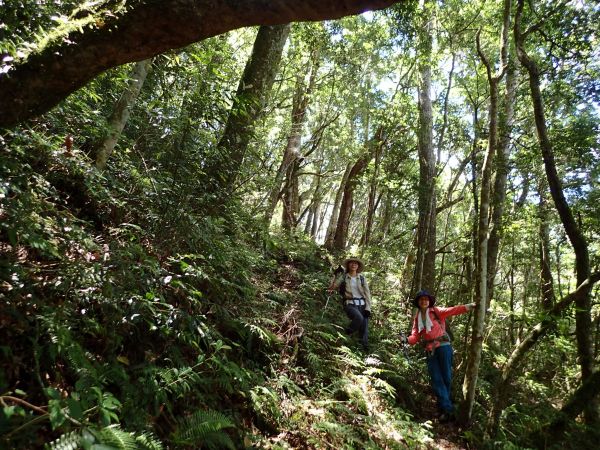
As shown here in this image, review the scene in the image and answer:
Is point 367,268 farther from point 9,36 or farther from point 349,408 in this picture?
point 9,36

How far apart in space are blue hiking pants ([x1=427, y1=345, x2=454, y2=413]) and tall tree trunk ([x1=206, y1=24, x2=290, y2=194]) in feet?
16.5

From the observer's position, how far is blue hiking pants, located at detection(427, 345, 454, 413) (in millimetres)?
6894

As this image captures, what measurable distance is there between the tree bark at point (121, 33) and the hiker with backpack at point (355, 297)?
6158mm

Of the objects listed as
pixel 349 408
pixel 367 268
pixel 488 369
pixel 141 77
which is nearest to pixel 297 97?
pixel 367 268

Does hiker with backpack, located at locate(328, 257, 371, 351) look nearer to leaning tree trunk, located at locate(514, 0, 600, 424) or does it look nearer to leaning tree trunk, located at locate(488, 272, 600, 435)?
leaning tree trunk, located at locate(488, 272, 600, 435)

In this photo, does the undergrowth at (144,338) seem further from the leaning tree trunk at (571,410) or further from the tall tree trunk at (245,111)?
the leaning tree trunk at (571,410)

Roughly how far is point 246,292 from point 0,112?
393cm

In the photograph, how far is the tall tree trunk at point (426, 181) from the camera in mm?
9797

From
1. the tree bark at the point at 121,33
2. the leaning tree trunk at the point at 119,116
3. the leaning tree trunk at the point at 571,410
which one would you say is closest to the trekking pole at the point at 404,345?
the leaning tree trunk at the point at 571,410

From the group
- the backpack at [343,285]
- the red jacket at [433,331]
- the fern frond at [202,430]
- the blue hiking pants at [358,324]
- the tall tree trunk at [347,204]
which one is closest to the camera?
the fern frond at [202,430]

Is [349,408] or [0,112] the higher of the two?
[0,112]

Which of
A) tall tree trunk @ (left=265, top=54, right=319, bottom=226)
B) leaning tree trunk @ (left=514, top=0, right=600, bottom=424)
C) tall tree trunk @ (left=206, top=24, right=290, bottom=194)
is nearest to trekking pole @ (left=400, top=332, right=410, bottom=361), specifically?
leaning tree trunk @ (left=514, top=0, right=600, bottom=424)

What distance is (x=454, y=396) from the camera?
7574 mm

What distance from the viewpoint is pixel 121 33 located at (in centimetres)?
271
